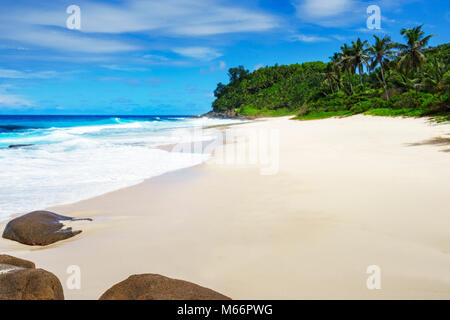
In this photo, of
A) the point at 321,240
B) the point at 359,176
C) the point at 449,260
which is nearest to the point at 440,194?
the point at 359,176

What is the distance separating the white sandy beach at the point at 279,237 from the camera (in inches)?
125

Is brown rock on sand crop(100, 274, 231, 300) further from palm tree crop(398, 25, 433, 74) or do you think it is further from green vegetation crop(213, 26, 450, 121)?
palm tree crop(398, 25, 433, 74)

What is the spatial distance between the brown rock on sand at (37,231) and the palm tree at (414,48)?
1729 inches

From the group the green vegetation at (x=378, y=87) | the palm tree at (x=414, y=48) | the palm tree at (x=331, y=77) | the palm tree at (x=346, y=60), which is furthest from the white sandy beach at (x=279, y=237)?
the palm tree at (x=331, y=77)

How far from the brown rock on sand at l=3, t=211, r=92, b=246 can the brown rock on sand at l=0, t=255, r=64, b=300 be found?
6.43 feet

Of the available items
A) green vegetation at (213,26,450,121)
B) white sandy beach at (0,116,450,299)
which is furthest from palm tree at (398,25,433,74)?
white sandy beach at (0,116,450,299)

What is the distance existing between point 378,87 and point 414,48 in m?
9.28

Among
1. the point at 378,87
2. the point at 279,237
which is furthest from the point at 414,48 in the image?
the point at 279,237

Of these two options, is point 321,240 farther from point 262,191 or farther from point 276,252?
point 262,191

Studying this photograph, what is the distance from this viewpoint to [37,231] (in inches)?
179

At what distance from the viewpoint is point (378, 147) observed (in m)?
11.3

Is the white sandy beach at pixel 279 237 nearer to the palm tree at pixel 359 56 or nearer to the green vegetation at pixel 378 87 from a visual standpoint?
the green vegetation at pixel 378 87

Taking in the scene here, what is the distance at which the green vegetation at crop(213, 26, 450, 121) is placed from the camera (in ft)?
88.6
